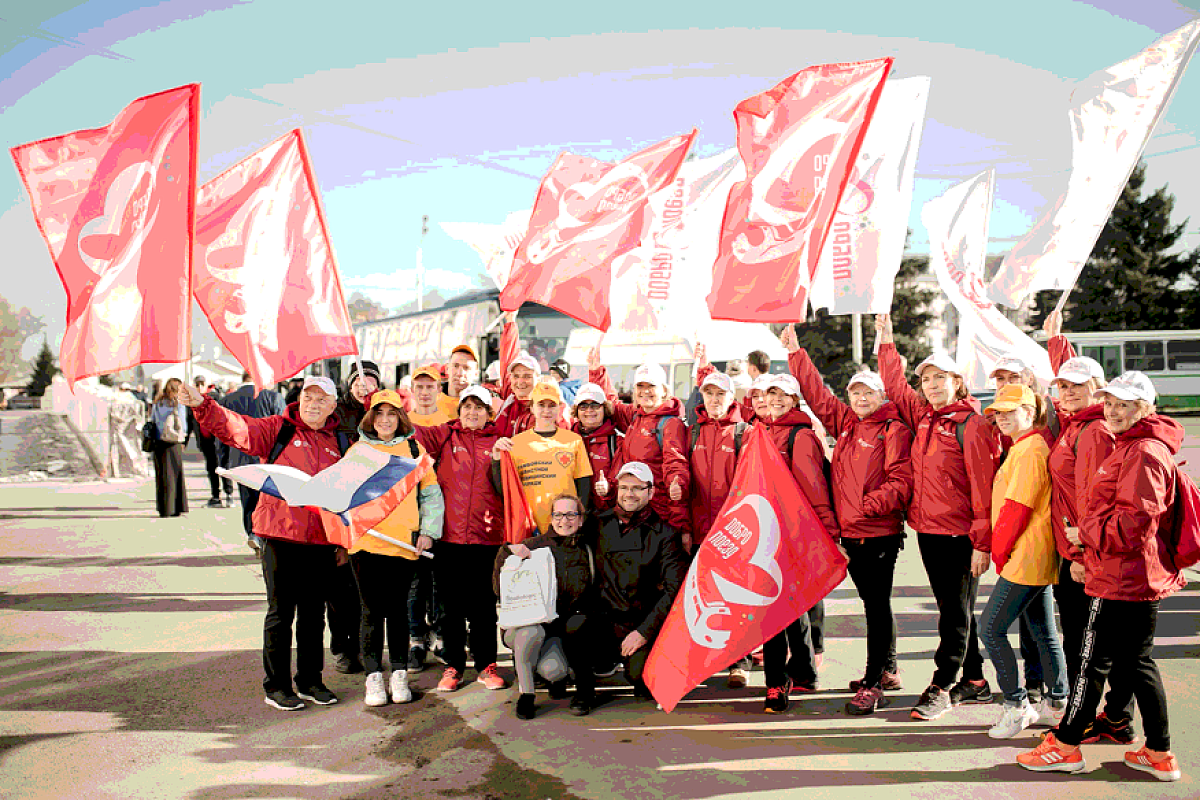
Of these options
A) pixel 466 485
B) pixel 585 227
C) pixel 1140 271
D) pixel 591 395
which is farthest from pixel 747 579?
pixel 1140 271

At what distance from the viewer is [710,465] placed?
20.7 ft

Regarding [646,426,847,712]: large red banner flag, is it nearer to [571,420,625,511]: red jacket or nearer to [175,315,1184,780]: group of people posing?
[175,315,1184,780]: group of people posing

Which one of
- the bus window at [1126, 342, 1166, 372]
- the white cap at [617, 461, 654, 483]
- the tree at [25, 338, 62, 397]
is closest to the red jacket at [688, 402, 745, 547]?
the white cap at [617, 461, 654, 483]

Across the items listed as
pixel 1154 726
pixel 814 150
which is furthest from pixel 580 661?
pixel 814 150

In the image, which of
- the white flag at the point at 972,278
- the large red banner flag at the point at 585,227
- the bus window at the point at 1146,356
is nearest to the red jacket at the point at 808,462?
the large red banner flag at the point at 585,227

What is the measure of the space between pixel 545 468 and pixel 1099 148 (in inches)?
189

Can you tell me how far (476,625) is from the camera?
6.31 meters

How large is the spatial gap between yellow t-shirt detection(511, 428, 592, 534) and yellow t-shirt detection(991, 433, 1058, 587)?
264 centimetres

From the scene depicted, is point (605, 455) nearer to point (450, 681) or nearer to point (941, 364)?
point (450, 681)

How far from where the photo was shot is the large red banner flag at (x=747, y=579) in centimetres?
550

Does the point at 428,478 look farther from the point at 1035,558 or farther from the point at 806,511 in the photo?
the point at 1035,558

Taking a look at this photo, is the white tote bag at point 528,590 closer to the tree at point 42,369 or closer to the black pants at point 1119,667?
the black pants at point 1119,667

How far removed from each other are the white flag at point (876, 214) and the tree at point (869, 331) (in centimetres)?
3002

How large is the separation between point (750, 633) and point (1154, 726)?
202 cm
